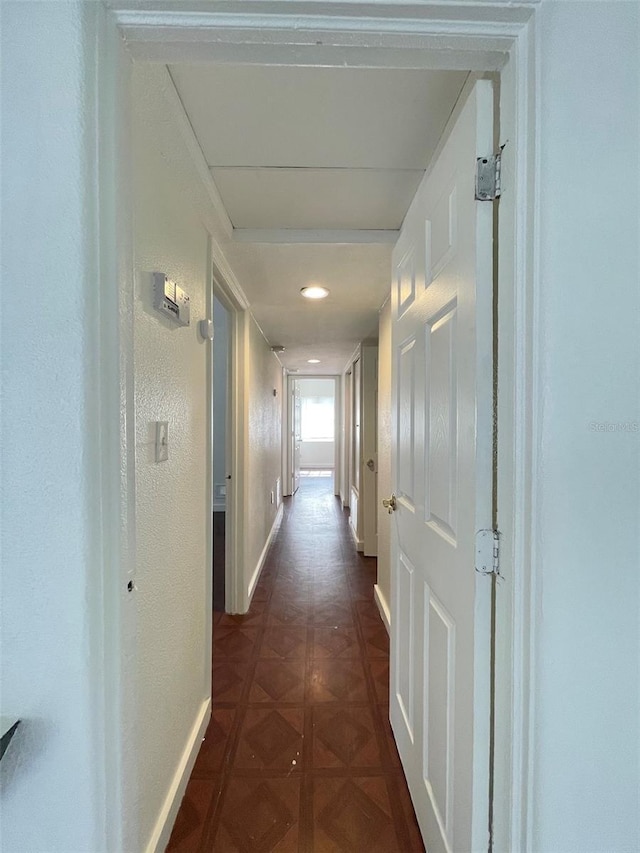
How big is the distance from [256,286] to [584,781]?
2.28m

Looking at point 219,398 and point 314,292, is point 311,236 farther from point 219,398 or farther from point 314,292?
point 219,398

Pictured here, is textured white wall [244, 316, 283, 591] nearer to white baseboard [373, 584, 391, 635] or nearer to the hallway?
the hallway

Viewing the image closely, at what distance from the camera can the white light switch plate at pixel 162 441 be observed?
1026mm

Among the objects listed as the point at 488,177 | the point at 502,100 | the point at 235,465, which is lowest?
the point at 235,465

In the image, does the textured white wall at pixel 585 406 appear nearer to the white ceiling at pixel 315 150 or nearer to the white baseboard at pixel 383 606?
the white ceiling at pixel 315 150

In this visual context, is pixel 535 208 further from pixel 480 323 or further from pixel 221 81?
pixel 221 81

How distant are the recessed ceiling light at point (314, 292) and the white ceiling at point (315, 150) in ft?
0.38

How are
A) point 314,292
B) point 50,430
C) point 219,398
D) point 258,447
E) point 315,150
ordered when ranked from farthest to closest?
1. point 219,398
2. point 258,447
3. point 314,292
4. point 315,150
5. point 50,430

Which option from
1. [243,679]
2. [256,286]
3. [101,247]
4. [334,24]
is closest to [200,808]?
[243,679]

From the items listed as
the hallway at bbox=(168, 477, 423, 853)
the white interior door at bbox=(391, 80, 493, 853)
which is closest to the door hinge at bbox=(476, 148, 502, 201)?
the white interior door at bbox=(391, 80, 493, 853)

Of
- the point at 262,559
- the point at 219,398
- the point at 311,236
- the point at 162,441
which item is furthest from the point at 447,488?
the point at 219,398

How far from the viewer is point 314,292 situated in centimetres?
228

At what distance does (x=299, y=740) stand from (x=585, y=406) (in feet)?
5.38

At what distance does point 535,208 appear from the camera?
603 mm
